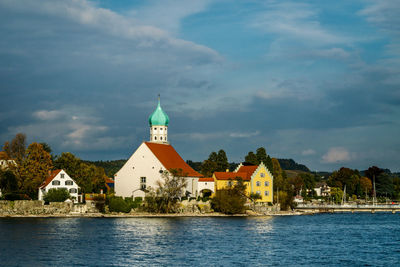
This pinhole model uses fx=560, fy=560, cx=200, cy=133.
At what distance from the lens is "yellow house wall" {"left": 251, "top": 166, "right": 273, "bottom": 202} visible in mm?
102000

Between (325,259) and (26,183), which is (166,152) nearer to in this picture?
(26,183)

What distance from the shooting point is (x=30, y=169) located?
89.7 metres

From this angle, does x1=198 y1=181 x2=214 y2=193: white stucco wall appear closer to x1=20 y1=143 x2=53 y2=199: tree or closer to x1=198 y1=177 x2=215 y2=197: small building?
x1=198 y1=177 x2=215 y2=197: small building

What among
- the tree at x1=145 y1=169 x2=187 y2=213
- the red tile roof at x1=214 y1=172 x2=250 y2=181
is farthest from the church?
the red tile roof at x1=214 y1=172 x2=250 y2=181

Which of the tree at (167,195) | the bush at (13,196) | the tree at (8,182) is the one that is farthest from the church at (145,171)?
the tree at (8,182)

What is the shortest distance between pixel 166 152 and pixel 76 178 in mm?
16435

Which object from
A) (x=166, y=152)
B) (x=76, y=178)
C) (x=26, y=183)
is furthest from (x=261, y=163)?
(x=26, y=183)

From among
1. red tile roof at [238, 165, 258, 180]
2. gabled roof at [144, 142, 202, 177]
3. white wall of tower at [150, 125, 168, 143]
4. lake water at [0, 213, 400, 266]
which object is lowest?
lake water at [0, 213, 400, 266]

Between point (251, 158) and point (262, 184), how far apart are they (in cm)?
1024

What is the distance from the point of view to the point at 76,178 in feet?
316

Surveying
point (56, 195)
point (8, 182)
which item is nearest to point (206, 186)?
point (56, 195)

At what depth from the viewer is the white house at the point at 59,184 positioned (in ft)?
288

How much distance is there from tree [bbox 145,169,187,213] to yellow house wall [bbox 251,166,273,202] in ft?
58.2

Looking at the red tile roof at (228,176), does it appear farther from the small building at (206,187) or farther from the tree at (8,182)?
the tree at (8,182)
